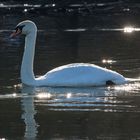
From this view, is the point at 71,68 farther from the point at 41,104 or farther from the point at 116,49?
the point at 116,49

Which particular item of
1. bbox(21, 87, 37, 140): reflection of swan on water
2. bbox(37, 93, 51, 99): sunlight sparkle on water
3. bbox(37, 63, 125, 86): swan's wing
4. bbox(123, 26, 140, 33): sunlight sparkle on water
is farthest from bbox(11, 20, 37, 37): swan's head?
bbox(123, 26, 140, 33): sunlight sparkle on water

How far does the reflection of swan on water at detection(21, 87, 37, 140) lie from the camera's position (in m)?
11.8

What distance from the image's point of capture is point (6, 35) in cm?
3200

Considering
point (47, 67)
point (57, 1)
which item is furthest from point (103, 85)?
point (57, 1)

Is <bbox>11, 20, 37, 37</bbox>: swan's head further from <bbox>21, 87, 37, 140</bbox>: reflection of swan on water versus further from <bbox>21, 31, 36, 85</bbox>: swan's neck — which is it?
<bbox>21, 87, 37, 140</bbox>: reflection of swan on water

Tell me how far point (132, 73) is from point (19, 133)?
718cm

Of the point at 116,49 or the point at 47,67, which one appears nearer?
the point at 47,67

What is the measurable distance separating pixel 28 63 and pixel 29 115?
12.9ft

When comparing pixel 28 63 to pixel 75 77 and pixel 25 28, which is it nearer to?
pixel 25 28

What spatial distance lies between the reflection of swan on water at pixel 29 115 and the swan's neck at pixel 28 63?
1.37 ft

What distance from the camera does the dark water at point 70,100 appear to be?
39.2ft

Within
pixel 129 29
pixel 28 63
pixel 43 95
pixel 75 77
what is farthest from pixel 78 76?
pixel 129 29

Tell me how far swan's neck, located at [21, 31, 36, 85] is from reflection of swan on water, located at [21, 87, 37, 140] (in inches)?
16.4

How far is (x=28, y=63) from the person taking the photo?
56.9 ft
